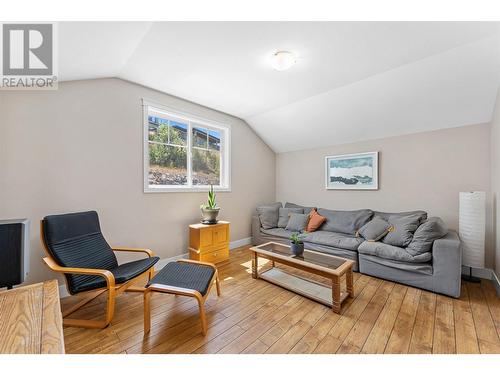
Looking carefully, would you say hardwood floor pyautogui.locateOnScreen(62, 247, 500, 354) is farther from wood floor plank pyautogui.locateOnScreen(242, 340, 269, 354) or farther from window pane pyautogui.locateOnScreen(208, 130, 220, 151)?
window pane pyautogui.locateOnScreen(208, 130, 220, 151)

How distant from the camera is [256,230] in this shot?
4.29 metres

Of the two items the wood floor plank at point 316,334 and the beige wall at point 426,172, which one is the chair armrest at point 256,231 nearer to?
the beige wall at point 426,172

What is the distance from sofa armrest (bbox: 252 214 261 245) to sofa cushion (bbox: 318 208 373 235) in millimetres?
1250

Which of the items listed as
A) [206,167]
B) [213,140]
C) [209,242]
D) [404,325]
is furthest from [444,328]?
[213,140]

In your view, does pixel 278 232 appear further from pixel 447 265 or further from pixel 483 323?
pixel 483 323

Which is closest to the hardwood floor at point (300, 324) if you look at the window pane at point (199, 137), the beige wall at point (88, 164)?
the beige wall at point (88, 164)

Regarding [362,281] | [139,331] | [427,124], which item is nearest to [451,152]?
[427,124]

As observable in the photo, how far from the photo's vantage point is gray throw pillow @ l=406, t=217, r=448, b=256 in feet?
7.86

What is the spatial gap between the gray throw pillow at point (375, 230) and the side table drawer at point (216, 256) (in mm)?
2196

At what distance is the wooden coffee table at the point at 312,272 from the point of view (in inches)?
81.1

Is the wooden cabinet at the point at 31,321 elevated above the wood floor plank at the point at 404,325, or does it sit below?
above

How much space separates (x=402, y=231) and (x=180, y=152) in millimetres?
3496
